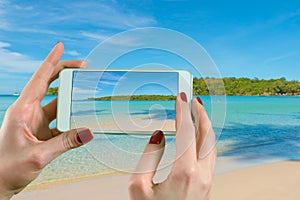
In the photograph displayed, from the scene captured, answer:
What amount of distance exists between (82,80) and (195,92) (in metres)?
0.39

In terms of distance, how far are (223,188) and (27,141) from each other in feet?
9.65

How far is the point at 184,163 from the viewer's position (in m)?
0.75

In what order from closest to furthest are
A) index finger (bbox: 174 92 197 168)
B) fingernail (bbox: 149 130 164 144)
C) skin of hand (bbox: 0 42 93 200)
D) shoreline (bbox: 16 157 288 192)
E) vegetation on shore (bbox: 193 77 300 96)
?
index finger (bbox: 174 92 197 168) → fingernail (bbox: 149 130 164 144) → skin of hand (bbox: 0 42 93 200) → shoreline (bbox: 16 157 288 192) → vegetation on shore (bbox: 193 77 300 96)

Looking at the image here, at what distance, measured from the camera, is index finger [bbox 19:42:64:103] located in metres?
0.99

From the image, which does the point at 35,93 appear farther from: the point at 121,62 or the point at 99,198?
→ the point at 99,198

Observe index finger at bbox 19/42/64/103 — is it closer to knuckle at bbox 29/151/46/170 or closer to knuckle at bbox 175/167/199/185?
knuckle at bbox 29/151/46/170

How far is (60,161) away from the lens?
4.81 m

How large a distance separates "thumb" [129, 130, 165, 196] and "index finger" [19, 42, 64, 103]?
41 cm

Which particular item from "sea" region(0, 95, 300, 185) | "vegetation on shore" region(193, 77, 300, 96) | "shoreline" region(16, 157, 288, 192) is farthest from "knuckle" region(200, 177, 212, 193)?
"vegetation on shore" region(193, 77, 300, 96)

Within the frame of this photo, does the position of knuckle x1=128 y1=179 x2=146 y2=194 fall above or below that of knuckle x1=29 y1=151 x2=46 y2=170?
below

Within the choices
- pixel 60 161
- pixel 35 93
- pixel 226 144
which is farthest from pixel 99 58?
pixel 226 144

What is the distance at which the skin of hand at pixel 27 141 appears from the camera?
37.3 inches

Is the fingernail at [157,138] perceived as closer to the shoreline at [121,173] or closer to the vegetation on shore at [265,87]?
the shoreline at [121,173]

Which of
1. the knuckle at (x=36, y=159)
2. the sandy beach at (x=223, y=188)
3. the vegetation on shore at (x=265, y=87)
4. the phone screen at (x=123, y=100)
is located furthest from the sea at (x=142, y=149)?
the vegetation on shore at (x=265, y=87)
